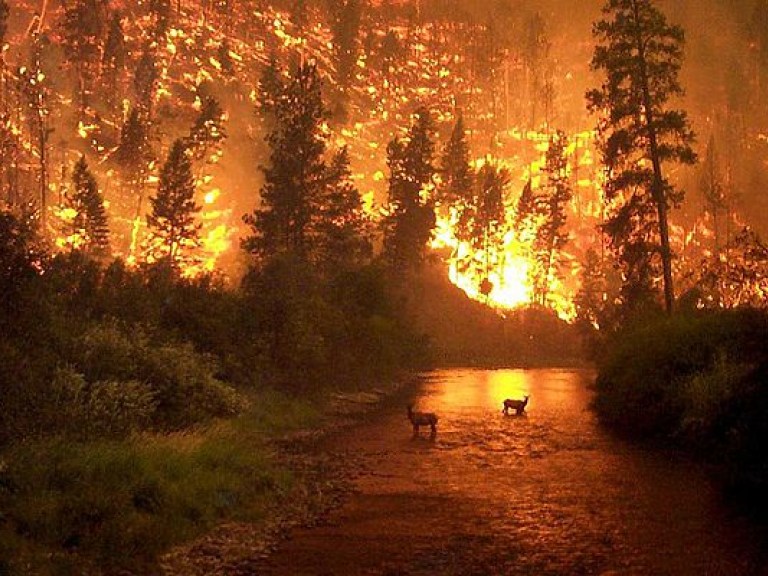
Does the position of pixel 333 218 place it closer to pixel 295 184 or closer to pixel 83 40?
pixel 295 184

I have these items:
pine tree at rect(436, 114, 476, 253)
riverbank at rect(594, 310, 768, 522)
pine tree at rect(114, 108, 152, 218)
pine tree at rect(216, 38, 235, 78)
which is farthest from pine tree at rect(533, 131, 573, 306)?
riverbank at rect(594, 310, 768, 522)

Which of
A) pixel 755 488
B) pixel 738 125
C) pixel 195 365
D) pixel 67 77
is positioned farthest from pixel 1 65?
pixel 738 125

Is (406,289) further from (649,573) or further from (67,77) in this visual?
(649,573)

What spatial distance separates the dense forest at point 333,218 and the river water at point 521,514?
100 inches

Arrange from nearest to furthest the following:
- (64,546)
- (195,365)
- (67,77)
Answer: (64,546)
(195,365)
(67,77)

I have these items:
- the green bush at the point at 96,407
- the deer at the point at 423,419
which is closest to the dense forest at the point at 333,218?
the green bush at the point at 96,407

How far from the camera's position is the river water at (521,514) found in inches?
461

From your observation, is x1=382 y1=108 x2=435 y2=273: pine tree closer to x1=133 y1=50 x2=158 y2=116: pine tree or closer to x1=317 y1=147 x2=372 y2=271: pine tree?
x1=317 y1=147 x2=372 y2=271: pine tree

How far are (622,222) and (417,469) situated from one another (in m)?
21.4

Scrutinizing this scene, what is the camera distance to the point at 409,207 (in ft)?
274

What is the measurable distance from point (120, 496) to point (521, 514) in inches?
330

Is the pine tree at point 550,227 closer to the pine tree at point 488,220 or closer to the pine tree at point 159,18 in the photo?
the pine tree at point 488,220

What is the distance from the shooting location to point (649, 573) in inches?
439

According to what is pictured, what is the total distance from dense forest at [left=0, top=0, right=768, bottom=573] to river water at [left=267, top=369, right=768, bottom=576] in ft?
8.34
